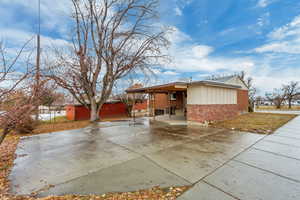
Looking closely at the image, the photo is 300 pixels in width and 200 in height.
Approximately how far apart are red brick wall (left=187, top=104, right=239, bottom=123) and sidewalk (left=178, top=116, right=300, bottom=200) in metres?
4.32

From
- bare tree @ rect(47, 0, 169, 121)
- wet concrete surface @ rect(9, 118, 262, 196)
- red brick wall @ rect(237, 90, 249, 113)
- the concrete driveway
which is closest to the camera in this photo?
the concrete driveway

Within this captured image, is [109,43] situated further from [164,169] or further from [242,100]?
[242,100]

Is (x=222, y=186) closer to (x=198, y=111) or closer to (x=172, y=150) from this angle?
(x=172, y=150)

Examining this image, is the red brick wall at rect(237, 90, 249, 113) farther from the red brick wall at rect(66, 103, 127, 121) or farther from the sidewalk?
the red brick wall at rect(66, 103, 127, 121)

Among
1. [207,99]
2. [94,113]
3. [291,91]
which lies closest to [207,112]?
[207,99]

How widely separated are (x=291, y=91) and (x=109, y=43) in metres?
33.5

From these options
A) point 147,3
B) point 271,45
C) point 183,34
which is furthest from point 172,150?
point 271,45

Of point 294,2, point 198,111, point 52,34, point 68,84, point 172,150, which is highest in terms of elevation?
point 294,2

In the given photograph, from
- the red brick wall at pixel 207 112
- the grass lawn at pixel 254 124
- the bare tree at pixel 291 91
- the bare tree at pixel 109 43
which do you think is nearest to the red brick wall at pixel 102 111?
the bare tree at pixel 109 43

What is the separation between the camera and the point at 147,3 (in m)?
10.3

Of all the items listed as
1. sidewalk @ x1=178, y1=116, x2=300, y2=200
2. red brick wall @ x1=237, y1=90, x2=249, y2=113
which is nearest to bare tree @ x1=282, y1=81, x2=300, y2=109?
red brick wall @ x1=237, y1=90, x2=249, y2=113

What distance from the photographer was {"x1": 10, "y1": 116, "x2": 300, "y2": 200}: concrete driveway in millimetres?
2209

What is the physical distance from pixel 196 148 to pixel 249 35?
39.3ft

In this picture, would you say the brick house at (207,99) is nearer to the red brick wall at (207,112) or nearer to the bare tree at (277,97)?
the red brick wall at (207,112)
